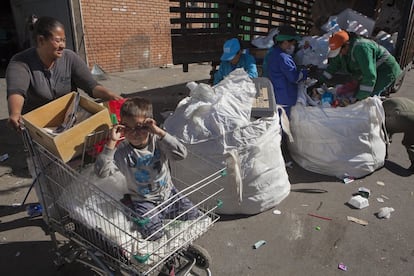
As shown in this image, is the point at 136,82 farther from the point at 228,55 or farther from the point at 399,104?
the point at 399,104

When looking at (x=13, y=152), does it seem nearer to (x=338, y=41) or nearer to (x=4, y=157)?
(x=4, y=157)

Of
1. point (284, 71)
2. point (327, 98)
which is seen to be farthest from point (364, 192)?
point (284, 71)

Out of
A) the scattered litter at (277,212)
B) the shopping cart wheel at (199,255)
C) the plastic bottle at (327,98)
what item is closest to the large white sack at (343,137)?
the plastic bottle at (327,98)

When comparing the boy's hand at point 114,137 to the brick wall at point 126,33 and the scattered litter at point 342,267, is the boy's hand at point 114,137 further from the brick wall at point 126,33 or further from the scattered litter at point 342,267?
the brick wall at point 126,33

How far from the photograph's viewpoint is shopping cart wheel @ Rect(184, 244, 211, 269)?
2354mm

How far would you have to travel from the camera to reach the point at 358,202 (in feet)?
11.0

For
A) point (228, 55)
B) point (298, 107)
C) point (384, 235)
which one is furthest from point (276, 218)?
point (228, 55)

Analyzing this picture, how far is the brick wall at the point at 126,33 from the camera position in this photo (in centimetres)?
935

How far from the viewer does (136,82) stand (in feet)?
29.8

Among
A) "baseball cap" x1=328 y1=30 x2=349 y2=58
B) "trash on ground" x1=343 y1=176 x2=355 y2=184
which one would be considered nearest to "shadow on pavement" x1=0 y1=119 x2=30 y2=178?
"trash on ground" x1=343 y1=176 x2=355 y2=184

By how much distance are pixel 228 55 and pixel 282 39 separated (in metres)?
0.75

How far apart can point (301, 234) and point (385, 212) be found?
95 cm

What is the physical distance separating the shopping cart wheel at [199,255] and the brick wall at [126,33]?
27.6 ft

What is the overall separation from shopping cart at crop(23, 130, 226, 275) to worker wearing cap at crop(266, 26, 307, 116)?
8.84ft
